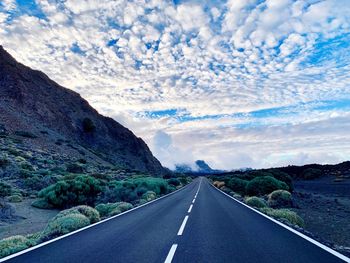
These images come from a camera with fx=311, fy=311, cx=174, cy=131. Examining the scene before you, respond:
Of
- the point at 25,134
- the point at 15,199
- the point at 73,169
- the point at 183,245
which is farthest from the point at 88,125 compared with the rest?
the point at 183,245

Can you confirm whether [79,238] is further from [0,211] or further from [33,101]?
[33,101]

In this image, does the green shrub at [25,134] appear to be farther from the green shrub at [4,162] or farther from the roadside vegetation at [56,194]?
the green shrub at [4,162]

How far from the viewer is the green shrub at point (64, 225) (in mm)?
11098

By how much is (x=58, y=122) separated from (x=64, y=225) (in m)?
65.5

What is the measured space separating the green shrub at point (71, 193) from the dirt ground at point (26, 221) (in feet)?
4.03

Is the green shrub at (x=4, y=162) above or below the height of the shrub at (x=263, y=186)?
above

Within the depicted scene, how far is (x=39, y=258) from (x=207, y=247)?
163 inches

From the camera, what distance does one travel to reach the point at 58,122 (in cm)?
7306

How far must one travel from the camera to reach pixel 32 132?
57594 millimetres

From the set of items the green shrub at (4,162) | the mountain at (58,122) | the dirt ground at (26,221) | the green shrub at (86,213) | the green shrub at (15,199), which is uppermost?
the mountain at (58,122)

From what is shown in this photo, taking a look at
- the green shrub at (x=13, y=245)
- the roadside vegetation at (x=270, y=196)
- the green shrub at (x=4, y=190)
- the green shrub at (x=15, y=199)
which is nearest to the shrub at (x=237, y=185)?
the roadside vegetation at (x=270, y=196)

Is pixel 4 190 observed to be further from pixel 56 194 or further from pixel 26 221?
pixel 26 221

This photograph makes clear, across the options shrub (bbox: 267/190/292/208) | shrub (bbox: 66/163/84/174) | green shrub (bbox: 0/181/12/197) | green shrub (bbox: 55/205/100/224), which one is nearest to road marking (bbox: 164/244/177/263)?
green shrub (bbox: 55/205/100/224)

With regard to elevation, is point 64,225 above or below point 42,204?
below
